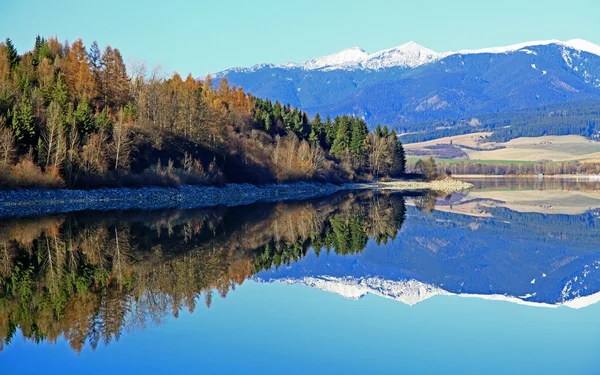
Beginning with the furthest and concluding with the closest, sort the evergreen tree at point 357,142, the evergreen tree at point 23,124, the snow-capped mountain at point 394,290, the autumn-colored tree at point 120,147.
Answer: the evergreen tree at point 357,142 → the autumn-colored tree at point 120,147 → the evergreen tree at point 23,124 → the snow-capped mountain at point 394,290

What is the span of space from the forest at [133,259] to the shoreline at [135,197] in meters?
4.93

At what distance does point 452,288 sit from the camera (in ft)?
65.6

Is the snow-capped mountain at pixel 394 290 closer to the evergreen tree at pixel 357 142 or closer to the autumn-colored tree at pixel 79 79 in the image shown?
the autumn-colored tree at pixel 79 79

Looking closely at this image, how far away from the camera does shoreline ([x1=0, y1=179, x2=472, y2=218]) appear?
42688mm

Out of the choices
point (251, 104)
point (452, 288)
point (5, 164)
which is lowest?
point (452, 288)

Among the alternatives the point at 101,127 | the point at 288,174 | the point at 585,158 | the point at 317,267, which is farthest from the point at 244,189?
the point at 585,158

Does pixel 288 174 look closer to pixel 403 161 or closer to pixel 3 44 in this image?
pixel 3 44

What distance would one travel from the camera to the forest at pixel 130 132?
160ft

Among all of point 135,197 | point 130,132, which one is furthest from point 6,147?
point 130,132

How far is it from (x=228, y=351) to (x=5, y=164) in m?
36.0

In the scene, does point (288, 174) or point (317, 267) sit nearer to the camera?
point (317, 267)

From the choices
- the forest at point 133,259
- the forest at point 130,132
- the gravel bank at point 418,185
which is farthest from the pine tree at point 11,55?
the gravel bank at point 418,185

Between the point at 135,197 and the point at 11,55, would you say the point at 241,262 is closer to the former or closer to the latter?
the point at 135,197

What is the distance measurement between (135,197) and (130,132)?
26.9 feet
